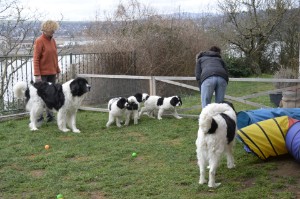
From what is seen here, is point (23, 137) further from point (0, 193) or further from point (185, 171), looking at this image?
point (185, 171)

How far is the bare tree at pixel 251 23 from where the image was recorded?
21.1m

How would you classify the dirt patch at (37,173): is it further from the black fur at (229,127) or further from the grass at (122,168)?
the black fur at (229,127)

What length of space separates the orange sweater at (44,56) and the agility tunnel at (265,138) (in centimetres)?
483

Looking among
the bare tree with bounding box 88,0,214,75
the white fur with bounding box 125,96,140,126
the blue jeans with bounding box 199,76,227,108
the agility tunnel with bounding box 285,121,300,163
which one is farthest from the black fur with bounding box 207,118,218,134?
the bare tree with bounding box 88,0,214,75

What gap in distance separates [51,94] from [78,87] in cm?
60

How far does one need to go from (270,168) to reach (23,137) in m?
4.96

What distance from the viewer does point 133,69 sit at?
44.3ft

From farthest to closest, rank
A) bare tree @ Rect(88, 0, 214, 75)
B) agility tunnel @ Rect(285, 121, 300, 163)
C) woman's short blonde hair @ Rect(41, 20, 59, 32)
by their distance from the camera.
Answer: bare tree @ Rect(88, 0, 214, 75) < woman's short blonde hair @ Rect(41, 20, 59, 32) < agility tunnel @ Rect(285, 121, 300, 163)

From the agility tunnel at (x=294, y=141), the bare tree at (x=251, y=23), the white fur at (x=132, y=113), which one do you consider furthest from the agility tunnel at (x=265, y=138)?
the bare tree at (x=251, y=23)

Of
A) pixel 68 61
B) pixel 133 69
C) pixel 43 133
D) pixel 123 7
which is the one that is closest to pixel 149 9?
pixel 123 7

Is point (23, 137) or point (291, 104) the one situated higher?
point (291, 104)

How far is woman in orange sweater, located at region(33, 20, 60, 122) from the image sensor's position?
878cm

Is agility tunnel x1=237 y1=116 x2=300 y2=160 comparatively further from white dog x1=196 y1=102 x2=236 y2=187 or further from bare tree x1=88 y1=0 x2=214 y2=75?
bare tree x1=88 y1=0 x2=214 y2=75

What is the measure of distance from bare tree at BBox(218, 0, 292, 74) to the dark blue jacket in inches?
549
